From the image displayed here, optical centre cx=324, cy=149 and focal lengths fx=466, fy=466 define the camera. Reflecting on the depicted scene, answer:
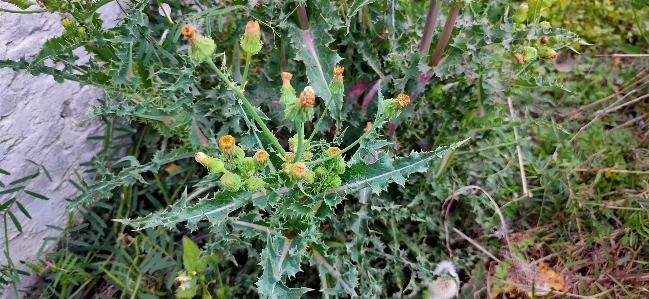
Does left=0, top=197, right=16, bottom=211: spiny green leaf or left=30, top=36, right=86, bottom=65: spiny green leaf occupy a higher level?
left=30, top=36, right=86, bottom=65: spiny green leaf

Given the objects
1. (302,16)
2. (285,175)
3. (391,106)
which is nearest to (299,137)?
(285,175)

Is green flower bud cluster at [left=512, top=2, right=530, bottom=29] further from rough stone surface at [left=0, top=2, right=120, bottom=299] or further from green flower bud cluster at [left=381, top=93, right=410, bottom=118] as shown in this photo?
rough stone surface at [left=0, top=2, right=120, bottom=299]

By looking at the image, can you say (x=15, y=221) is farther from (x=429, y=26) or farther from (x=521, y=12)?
(x=521, y=12)

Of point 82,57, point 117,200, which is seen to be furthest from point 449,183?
point 82,57

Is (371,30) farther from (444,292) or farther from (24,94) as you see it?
(24,94)

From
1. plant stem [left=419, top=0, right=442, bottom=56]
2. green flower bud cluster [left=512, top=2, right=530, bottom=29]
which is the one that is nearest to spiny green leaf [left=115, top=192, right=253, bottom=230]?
plant stem [left=419, top=0, right=442, bottom=56]
